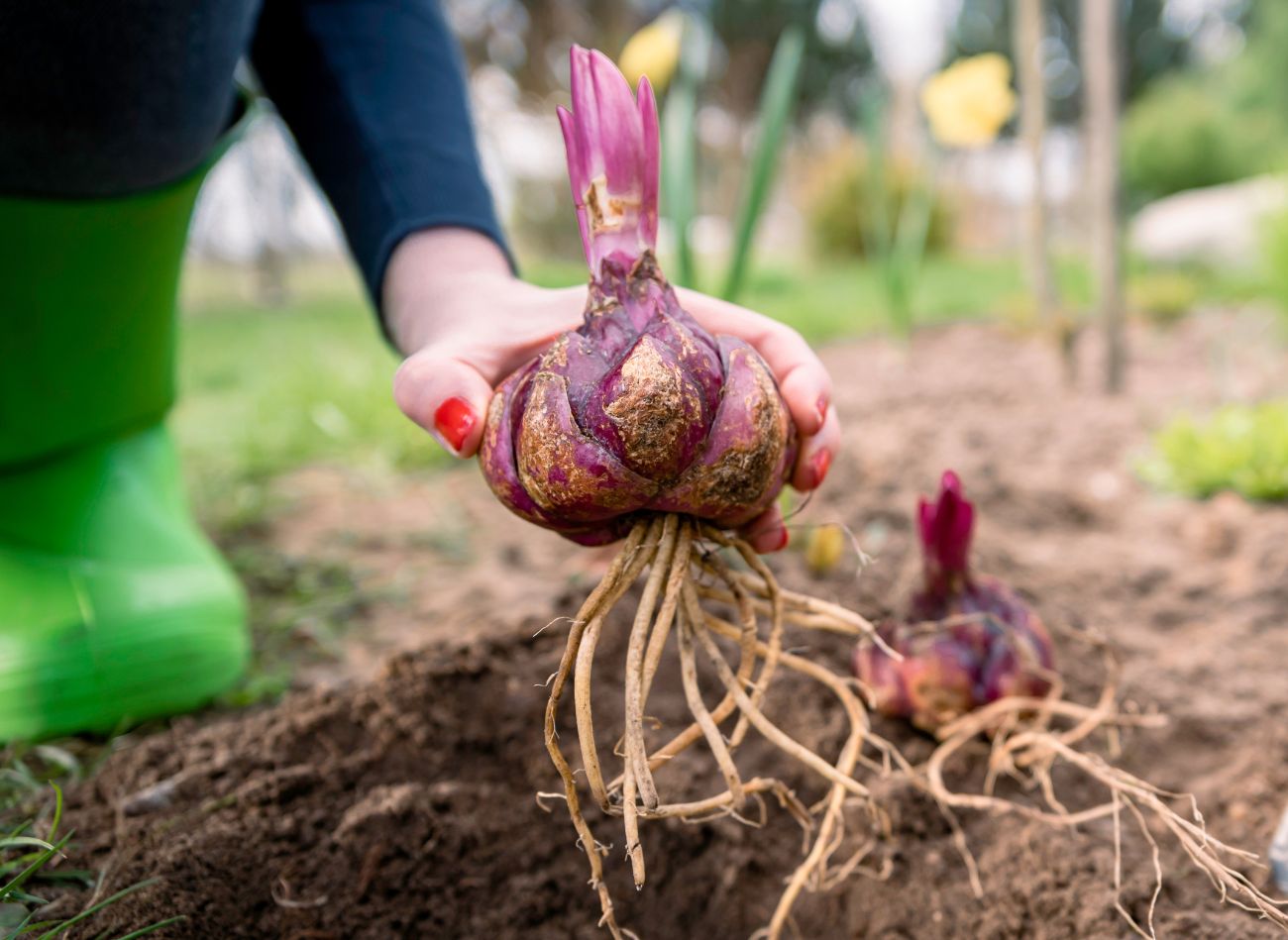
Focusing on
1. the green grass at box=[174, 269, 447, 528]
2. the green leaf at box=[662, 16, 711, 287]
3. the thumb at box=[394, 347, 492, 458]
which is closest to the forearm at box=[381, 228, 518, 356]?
the thumb at box=[394, 347, 492, 458]

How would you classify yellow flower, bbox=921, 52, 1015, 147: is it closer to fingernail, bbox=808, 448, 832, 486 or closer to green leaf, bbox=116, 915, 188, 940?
fingernail, bbox=808, 448, 832, 486

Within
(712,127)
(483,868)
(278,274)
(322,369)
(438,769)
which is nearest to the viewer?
(483,868)

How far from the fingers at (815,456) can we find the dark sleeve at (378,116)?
575 millimetres

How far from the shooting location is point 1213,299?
5.41 metres

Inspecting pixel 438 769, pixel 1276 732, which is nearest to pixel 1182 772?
pixel 1276 732

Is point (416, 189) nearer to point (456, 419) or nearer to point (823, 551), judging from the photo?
point (456, 419)

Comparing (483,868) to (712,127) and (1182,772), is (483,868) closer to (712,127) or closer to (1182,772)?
(1182,772)

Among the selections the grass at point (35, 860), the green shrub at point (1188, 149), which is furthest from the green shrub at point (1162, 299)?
the green shrub at point (1188, 149)

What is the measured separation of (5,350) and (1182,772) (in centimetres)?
171

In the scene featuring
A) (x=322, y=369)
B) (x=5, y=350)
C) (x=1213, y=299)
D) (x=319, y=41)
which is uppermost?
(x=319, y=41)

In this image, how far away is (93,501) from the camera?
1.50 metres

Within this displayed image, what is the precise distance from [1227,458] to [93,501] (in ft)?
7.44

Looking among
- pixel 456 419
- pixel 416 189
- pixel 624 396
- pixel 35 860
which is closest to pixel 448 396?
pixel 456 419

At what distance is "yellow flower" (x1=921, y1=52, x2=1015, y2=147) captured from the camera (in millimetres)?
3471
